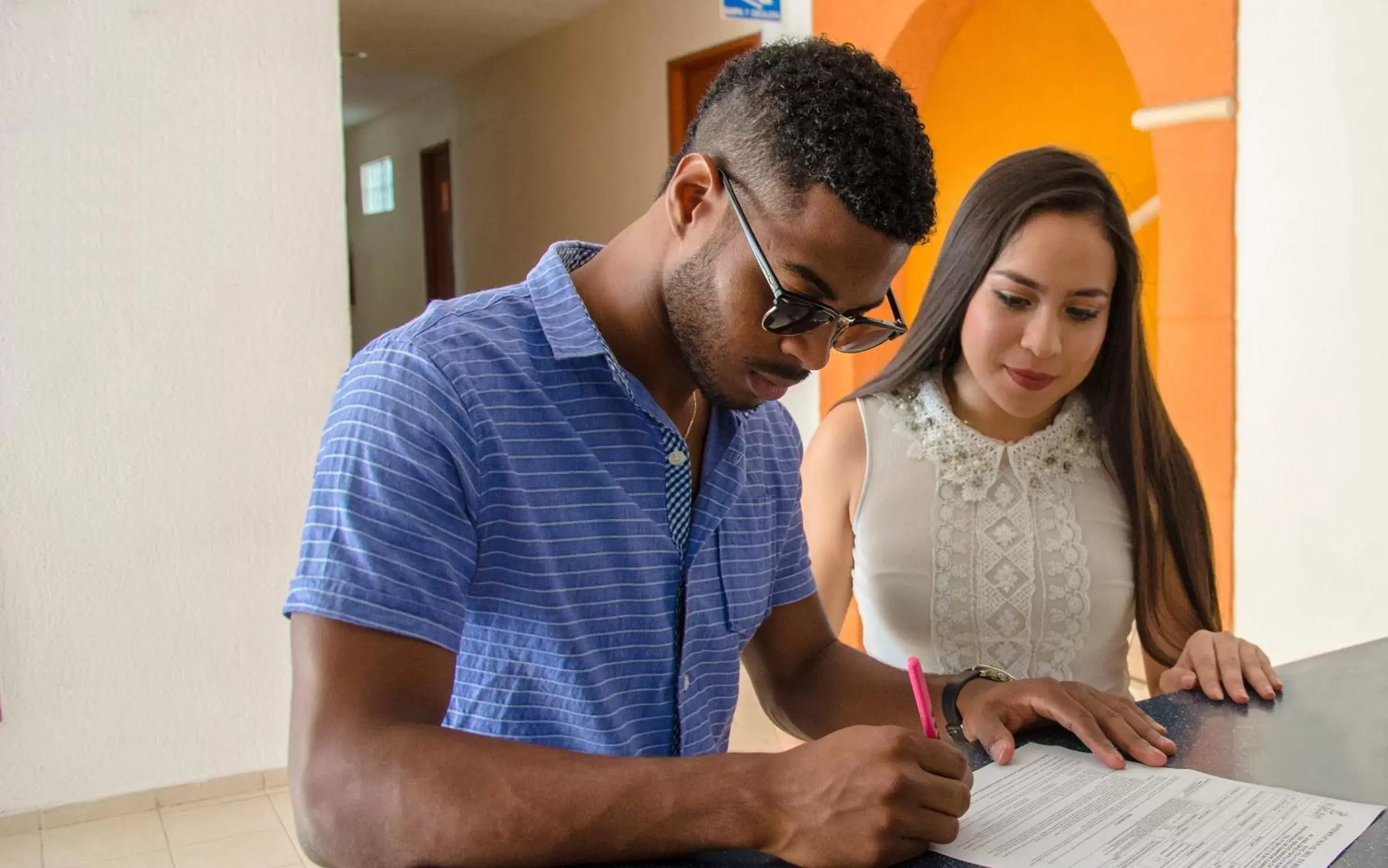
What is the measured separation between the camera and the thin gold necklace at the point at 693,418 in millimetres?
1300

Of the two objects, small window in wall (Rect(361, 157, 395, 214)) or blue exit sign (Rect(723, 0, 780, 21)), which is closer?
blue exit sign (Rect(723, 0, 780, 21))

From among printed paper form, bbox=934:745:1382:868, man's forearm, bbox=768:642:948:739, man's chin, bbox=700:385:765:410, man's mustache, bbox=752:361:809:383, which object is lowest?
man's forearm, bbox=768:642:948:739

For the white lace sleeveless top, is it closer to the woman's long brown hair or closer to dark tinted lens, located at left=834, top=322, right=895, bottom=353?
the woman's long brown hair

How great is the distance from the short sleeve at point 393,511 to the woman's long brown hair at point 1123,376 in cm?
109

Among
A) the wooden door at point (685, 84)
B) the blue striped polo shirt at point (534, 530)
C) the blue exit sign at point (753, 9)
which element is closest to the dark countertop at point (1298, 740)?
the blue striped polo shirt at point (534, 530)

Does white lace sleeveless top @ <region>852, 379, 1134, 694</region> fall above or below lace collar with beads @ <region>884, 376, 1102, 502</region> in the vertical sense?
below

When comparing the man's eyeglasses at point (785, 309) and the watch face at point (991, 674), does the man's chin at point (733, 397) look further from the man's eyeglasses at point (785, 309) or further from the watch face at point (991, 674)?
the watch face at point (991, 674)

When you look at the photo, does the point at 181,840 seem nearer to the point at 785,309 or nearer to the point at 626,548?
the point at 626,548

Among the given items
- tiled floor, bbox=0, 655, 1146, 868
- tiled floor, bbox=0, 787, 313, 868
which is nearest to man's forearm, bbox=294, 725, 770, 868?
tiled floor, bbox=0, 655, 1146, 868

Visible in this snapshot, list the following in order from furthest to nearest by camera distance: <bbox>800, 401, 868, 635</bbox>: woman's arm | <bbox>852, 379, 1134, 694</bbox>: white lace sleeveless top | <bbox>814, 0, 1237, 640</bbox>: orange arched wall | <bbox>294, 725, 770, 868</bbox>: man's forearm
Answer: <bbox>814, 0, 1237, 640</bbox>: orange arched wall
<bbox>800, 401, 868, 635</bbox>: woman's arm
<bbox>852, 379, 1134, 694</bbox>: white lace sleeveless top
<bbox>294, 725, 770, 868</bbox>: man's forearm

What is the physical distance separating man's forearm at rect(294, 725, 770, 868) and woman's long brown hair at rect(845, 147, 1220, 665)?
1.14m

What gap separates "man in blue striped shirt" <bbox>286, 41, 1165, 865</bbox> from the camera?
0.88m

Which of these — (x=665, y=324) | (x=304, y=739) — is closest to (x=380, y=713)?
(x=304, y=739)

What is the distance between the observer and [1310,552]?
2.96 m
